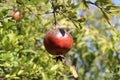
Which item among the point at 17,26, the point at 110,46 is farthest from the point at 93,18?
the point at 17,26

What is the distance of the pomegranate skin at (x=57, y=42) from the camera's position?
5.62 feet

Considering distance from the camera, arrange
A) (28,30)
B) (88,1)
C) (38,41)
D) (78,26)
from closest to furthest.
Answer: (88,1), (78,26), (28,30), (38,41)

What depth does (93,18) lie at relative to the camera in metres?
6.88

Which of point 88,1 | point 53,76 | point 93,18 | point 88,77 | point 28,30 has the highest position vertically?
point 88,1

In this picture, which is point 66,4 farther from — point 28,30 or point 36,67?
point 28,30

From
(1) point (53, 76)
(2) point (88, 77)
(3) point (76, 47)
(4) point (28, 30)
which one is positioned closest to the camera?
(1) point (53, 76)

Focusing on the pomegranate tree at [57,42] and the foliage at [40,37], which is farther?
the foliage at [40,37]

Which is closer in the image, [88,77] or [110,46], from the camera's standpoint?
[110,46]

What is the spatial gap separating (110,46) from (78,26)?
87.3 inches

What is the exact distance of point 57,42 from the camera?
1716mm

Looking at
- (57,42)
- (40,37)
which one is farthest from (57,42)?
(40,37)

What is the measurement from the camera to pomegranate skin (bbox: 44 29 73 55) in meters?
1.71

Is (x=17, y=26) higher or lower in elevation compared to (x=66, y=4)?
lower

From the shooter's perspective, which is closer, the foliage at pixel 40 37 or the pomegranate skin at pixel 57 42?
the pomegranate skin at pixel 57 42
